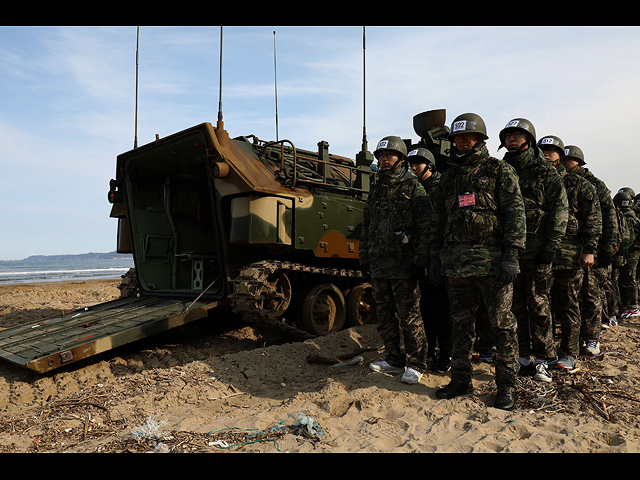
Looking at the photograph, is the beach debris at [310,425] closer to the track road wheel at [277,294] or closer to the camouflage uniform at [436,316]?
the camouflage uniform at [436,316]

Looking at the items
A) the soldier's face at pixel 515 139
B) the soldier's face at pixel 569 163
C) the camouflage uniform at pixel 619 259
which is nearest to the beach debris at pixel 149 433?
the soldier's face at pixel 515 139

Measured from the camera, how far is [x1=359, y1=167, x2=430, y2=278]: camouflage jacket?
15.4 ft

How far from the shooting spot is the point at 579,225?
17.1 ft

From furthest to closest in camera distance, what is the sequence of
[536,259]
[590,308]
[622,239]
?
[622,239]
[590,308]
[536,259]

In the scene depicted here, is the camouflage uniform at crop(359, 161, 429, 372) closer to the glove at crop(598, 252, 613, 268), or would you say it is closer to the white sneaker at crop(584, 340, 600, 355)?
the white sneaker at crop(584, 340, 600, 355)

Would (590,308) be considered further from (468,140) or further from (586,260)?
(468,140)

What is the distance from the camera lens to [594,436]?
10.0ft

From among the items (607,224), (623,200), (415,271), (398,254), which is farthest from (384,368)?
(623,200)

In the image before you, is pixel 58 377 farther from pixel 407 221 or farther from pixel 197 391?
pixel 407 221

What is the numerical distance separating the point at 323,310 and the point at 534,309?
3415 millimetres

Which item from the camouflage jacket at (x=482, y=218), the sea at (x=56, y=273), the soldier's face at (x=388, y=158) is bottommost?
the sea at (x=56, y=273)

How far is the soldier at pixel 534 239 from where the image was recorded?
14.8 ft

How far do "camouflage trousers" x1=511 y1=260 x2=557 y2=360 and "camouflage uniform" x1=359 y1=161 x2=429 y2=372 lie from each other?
0.93 meters
